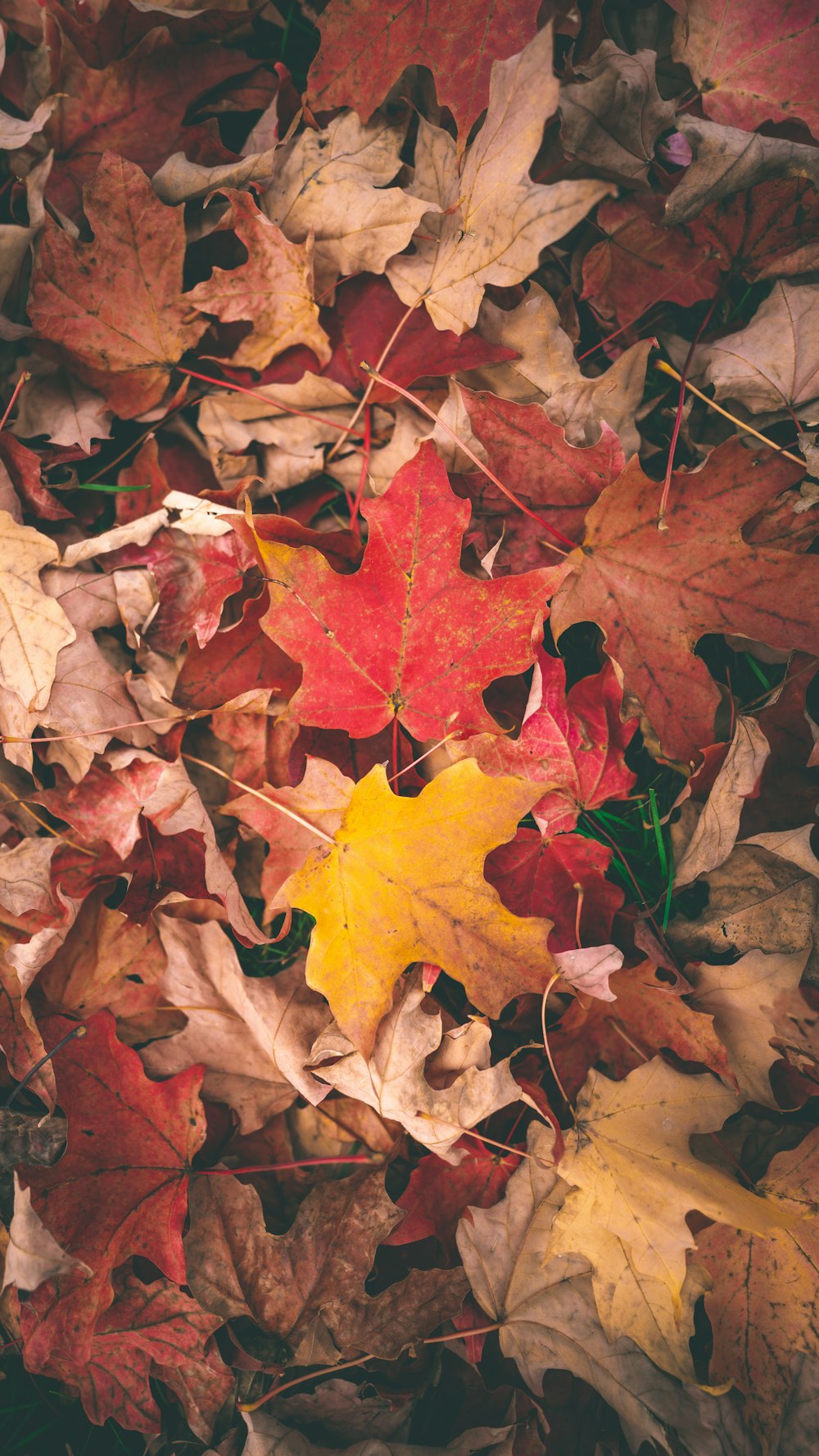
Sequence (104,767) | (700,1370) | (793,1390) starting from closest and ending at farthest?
1. (793,1390)
2. (700,1370)
3. (104,767)

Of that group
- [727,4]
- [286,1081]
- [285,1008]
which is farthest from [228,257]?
[286,1081]

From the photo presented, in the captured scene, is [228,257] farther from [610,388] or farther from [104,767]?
[104,767]

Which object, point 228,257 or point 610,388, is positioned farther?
point 228,257

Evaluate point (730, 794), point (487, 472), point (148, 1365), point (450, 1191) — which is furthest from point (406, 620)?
point (148, 1365)

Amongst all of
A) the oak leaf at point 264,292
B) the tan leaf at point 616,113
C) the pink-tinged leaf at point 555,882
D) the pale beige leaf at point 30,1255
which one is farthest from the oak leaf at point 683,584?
the pale beige leaf at point 30,1255

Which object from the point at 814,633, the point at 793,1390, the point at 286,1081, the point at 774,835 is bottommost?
the point at 793,1390

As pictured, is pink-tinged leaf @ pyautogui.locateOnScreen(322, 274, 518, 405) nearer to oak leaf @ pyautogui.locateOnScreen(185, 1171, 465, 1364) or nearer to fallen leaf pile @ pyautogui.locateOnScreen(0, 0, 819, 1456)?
fallen leaf pile @ pyautogui.locateOnScreen(0, 0, 819, 1456)

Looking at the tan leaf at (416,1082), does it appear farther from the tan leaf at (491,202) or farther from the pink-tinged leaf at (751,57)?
the pink-tinged leaf at (751,57)

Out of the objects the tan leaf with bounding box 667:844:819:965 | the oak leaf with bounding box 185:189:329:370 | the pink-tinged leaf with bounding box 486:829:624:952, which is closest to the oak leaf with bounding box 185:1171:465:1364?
the pink-tinged leaf with bounding box 486:829:624:952
